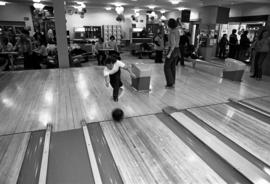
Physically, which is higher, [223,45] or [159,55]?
[223,45]

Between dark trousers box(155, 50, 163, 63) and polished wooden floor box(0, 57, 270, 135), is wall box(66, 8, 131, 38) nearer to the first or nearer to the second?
dark trousers box(155, 50, 163, 63)

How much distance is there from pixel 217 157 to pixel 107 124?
66.3 inches

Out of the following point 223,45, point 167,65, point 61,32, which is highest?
point 61,32

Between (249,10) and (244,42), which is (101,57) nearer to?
(244,42)

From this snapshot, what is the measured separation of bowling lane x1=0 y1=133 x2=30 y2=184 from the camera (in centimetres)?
202

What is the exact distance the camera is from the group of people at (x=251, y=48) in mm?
5770

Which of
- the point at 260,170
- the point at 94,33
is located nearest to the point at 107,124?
the point at 260,170

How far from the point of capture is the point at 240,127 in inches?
121

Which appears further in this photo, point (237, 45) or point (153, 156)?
point (237, 45)

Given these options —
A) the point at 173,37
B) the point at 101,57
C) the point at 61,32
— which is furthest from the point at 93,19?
the point at 173,37

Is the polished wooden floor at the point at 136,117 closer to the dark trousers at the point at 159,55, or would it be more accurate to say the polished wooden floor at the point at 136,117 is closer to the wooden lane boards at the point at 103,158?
the wooden lane boards at the point at 103,158

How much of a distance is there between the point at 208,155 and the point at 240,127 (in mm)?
1061

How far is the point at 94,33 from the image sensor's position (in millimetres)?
14805

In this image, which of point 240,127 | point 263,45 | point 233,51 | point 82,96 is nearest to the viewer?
point 240,127
